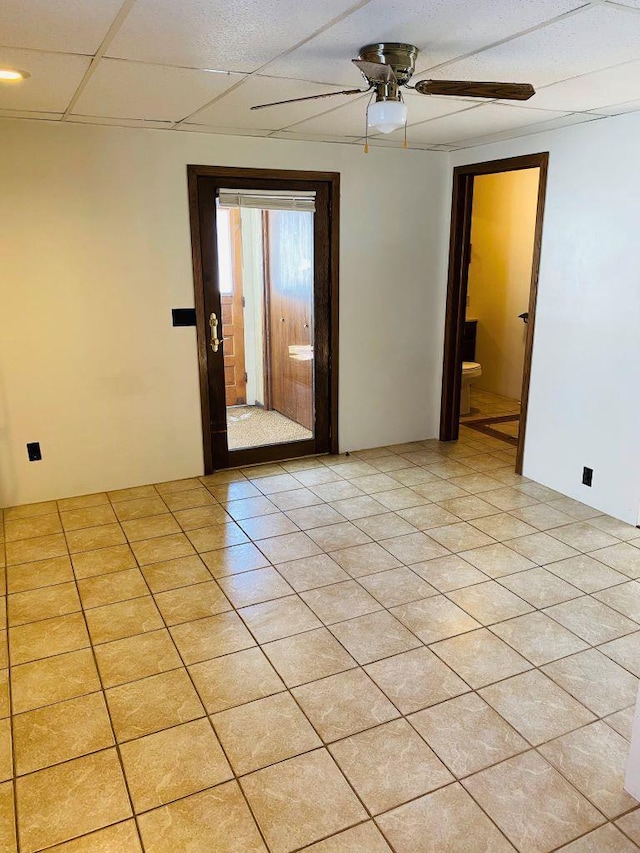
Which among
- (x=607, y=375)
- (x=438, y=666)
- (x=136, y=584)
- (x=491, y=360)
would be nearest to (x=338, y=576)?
(x=438, y=666)

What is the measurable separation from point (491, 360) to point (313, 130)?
373 centimetres

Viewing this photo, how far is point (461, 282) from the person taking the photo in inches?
193

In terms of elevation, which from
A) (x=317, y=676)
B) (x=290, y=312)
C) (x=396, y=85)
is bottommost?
(x=317, y=676)

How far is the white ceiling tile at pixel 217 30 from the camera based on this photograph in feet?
6.17

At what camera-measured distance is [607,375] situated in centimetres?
369

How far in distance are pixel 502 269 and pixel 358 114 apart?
3.64 m

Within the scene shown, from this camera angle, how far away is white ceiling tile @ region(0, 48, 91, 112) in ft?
7.72

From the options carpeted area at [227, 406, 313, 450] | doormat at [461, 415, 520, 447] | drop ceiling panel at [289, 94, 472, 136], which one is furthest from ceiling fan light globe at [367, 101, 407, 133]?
doormat at [461, 415, 520, 447]

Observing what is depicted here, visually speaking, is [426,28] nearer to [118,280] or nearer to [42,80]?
[42,80]

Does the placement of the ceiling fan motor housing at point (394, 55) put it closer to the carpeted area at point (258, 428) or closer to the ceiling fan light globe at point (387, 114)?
the ceiling fan light globe at point (387, 114)

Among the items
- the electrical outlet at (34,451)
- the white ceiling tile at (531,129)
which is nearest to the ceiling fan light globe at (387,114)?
the white ceiling tile at (531,129)

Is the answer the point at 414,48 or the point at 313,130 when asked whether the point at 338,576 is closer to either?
the point at 414,48

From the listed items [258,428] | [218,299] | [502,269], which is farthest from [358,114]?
[502,269]

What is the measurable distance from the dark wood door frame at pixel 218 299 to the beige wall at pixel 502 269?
257 centimetres
